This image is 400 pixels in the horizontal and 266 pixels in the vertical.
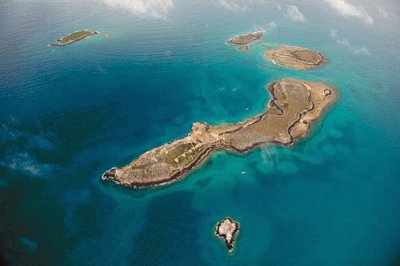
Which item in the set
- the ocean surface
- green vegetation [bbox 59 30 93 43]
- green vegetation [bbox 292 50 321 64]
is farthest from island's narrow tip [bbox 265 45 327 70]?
green vegetation [bbox 59 30 93 43]

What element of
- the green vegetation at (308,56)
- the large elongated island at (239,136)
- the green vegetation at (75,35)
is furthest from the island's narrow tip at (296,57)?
the green vegetation at (75,35)

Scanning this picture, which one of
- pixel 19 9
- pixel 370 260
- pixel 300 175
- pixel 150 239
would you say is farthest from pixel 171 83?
pixel 19 9

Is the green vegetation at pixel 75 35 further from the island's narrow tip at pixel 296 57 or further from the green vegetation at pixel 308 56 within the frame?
the green vegetation at pixel 308 56

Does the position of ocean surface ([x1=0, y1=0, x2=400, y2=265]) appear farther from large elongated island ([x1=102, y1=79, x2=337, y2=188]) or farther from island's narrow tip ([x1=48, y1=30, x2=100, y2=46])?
island's narrow tip ([x1=48, y1=30, x2=100, y2=46])

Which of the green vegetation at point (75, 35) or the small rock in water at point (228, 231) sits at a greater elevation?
the green vegetation at point (75, 35)

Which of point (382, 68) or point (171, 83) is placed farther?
point (382, 68)

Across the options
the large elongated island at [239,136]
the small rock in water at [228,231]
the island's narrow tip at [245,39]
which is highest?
the island's narrow tip at [245,39]

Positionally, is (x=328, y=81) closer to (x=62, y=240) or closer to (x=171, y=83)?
(x=171, y=83)

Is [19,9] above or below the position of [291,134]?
above
